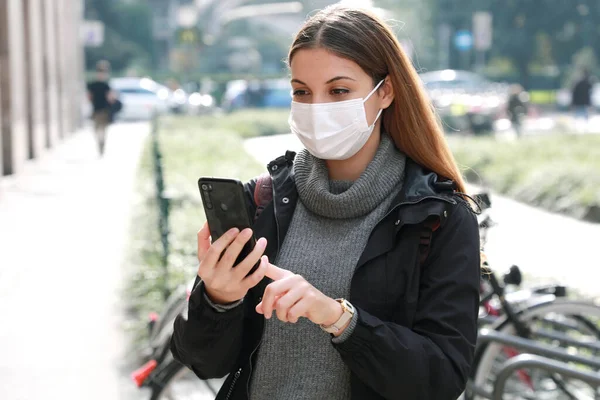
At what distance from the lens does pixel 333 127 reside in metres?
2.50

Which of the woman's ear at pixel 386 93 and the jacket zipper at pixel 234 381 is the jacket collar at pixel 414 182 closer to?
the woman's ear at pixel 386 93

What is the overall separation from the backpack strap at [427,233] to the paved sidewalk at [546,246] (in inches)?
209

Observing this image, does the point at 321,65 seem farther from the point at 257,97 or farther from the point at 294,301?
the point at 257,97

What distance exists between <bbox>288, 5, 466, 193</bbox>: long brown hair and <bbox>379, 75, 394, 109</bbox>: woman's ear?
0.04 ft

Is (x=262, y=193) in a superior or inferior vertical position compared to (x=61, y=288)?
superior

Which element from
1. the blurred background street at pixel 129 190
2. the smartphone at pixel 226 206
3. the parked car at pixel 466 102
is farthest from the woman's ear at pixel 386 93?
the parked car at pixel 466 102

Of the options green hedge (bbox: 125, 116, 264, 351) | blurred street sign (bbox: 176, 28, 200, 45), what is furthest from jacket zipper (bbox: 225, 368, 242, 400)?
blurred street sign (bbox: 176, 28, 200, 45)

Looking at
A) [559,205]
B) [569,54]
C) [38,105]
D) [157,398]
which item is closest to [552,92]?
[569,54]

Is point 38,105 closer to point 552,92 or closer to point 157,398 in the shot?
point 157,398

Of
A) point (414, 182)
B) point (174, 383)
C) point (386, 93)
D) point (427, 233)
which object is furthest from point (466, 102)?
point (427, 233)

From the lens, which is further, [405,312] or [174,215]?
[174,215]

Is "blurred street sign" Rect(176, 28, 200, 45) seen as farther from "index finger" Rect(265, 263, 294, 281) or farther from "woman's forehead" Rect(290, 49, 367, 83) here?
"index finger" Rect(265, 263, 294, 281)

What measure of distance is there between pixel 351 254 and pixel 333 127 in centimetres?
31

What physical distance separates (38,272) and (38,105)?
41.9 ft
